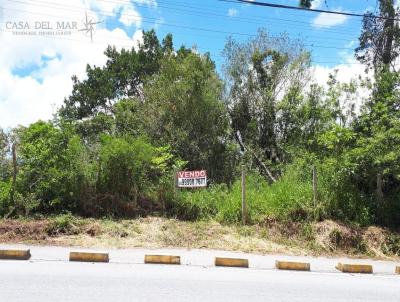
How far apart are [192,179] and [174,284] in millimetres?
6603

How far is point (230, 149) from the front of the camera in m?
20.9

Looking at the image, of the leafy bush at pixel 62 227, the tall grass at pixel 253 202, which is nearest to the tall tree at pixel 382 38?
the tall grass at pixel 253 202

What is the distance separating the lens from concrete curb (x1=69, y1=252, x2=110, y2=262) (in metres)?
9.70

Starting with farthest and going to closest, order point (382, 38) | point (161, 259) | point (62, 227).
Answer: point (382, 38) < point (62, 227) < point (161, 259)

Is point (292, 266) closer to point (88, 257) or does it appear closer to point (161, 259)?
point (161, 259)

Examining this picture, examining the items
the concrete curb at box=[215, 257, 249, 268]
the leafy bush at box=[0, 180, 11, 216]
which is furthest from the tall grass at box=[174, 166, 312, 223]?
the leafy bush at box=[0, 180, 11, 216]

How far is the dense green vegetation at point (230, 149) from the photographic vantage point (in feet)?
44.0

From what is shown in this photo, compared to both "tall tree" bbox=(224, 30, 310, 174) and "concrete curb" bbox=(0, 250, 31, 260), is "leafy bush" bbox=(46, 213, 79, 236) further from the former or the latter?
"tall tree" bbox=(224, 30, 310, 174)

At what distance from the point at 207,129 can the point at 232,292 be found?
43.7 feet

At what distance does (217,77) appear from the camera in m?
21.3

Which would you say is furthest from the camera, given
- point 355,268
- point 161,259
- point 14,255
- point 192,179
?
point 192,179

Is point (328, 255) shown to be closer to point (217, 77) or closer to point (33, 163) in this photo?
point (33, 163)

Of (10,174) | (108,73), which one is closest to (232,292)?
(10,174)

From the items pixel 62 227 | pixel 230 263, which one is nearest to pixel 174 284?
pixel 230 263
